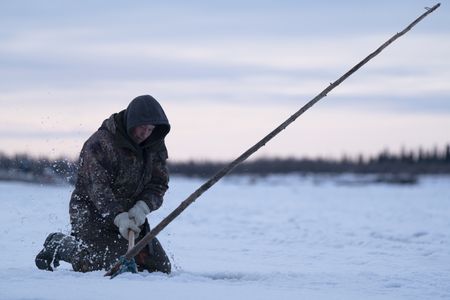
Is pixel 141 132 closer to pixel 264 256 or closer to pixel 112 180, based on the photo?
pixel 112 180

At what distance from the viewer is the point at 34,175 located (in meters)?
20.9

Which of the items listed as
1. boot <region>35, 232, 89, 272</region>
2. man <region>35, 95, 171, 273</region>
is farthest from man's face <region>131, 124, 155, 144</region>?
boot <region>35, 232, 89, 272</region>

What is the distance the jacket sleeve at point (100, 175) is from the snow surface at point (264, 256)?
0.48 metres

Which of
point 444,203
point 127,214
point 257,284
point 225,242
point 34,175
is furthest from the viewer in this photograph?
point 34,175

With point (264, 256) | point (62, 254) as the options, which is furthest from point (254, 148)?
point (264, 256)

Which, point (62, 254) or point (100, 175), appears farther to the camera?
point (62, 254)

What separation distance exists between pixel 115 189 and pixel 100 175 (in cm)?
31

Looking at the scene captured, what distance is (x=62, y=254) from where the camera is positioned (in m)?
5.12

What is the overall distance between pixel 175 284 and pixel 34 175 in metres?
17.6

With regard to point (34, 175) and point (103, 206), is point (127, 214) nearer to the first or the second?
point (103, 206)

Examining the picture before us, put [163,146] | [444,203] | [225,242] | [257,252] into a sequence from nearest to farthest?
[163,146]
[257,252]
[225,242]
[444,203]

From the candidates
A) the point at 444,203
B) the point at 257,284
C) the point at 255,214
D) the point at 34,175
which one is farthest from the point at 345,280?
the point at 34,175

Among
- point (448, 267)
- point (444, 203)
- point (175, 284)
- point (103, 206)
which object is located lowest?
point (444, 203)

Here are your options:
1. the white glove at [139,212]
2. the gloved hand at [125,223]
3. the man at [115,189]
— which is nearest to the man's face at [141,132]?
the man at [115,189]
